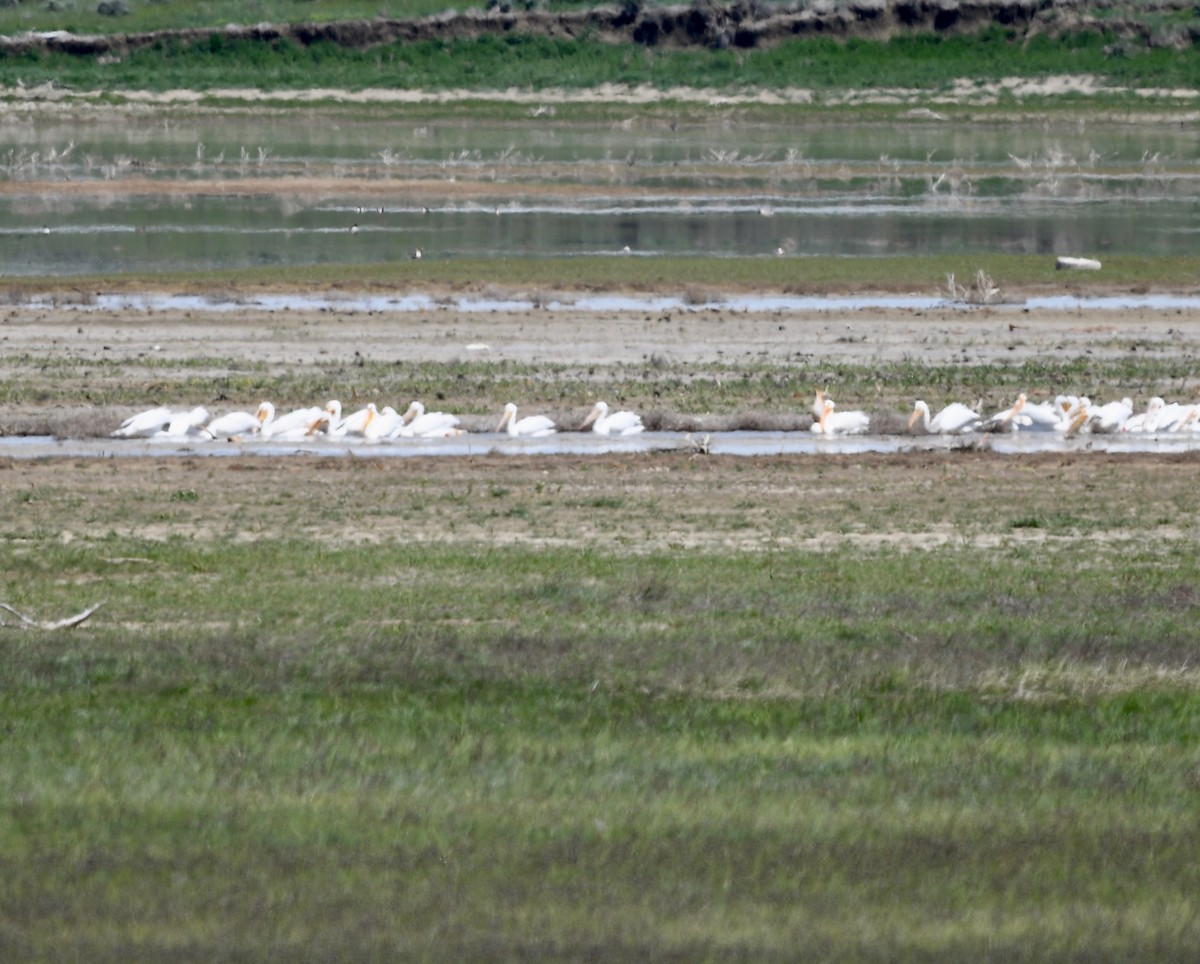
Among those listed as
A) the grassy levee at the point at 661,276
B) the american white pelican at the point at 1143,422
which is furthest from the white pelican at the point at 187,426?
the grassy levee at the point at 661,276

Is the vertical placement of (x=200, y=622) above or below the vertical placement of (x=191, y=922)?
below

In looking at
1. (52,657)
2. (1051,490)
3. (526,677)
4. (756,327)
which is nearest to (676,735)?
(526,677)

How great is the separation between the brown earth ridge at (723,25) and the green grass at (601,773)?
8559 cm

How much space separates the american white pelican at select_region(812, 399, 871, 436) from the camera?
65.8ft

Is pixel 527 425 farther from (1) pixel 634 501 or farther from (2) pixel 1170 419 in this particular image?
(2) pixel 1170 419

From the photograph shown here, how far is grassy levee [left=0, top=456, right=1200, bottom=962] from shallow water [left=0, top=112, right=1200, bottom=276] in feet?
80.3

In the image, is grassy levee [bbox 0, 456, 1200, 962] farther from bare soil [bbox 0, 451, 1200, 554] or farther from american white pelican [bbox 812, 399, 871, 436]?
american white pelican [bbox 812, 399, 871, 436]

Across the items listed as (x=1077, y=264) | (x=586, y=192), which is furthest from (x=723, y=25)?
(x=1077, y=264)

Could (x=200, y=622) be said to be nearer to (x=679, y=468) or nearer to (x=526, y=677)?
(x=526, y=677)

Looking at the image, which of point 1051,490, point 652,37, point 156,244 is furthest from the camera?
point 652,37

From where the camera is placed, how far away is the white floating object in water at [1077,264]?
35.1 metres

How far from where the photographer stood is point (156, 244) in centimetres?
3875

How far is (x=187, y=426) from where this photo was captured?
64.4 feet

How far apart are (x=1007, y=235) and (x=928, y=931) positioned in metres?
37.6
